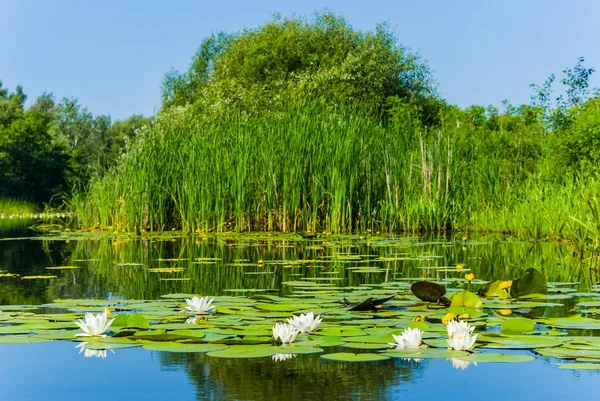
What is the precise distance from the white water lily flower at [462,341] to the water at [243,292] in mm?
94

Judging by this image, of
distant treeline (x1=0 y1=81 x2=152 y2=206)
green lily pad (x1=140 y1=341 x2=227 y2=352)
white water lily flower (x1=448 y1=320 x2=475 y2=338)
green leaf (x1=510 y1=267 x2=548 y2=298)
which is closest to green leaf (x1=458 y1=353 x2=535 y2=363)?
white water lily flower (x1=448 y1=320 x2=475 y2=338)

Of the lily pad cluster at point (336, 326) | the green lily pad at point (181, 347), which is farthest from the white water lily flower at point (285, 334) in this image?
the green lily pad at point (181, 347)

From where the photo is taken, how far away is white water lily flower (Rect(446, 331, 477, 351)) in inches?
120

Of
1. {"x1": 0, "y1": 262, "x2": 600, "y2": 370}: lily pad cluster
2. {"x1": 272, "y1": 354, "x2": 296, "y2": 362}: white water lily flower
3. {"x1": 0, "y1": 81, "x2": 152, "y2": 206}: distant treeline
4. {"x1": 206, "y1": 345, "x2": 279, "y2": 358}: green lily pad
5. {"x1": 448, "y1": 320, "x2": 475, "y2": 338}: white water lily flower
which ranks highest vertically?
{"x1": 0, "y1": 81, "x2": 152, "y2": 206}: distant treeline

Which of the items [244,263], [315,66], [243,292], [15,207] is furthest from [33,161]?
[243,292]

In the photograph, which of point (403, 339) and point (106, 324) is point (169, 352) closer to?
point (106, 324)

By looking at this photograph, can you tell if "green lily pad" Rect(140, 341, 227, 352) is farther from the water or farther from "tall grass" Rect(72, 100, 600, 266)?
"tall grass" Rect(72, 100, 600, 266)

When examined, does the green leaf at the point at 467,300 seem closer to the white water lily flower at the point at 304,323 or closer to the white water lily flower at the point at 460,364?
the white water lily flower at the point at 304,323

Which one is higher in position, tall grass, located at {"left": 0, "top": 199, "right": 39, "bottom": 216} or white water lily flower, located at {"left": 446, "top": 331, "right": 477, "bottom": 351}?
tall grass, located at {"left": 0, "top": 199, "right": 39, "bottom": 216}

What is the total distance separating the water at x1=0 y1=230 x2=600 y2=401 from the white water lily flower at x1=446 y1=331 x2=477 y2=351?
0.09 m

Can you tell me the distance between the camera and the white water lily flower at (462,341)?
304 centimetres

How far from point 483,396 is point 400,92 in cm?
3126

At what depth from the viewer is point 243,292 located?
5.23m

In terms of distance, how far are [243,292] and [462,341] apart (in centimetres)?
241
